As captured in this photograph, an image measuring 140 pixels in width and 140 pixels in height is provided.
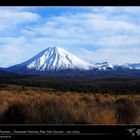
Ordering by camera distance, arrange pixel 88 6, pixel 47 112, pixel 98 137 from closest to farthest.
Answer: pixel 98 137
pixel 88 6
pixel 47 112

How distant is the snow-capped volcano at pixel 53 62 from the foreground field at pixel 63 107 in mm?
246

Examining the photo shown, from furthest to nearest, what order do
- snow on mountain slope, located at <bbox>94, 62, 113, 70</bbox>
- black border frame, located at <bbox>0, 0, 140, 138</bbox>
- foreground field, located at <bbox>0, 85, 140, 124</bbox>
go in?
1. snow on mountain slope, located at <bbox>94, 62, 113, 70</bbox>
2. foreground field, located at <bbox>0, 85, 140, 124</bbox>
3. black border frame, located at <bbox>0, 0, 140, 138</bbox>

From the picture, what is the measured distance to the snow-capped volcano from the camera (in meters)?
5.24

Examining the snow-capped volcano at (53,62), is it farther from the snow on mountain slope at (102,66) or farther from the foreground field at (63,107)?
the foreground field at (63,107)

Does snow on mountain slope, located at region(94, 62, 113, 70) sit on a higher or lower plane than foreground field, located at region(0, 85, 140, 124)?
higher

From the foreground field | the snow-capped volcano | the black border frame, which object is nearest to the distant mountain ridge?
the snow-capped volcano

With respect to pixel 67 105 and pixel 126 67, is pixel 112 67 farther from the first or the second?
pixel 67 105

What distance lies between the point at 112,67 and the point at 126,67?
20 cm

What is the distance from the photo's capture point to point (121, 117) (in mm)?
5312

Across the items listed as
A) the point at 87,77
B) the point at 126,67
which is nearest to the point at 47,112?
the point at 87,77

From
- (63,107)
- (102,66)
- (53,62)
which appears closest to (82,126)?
(63,107)

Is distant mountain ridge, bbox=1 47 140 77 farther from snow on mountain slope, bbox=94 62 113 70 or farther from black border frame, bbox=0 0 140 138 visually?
black border frame, bbox=0 0 140 138

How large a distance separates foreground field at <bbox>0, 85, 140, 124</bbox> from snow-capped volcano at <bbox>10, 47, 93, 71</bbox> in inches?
9.7

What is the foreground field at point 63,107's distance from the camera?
17.2ft
